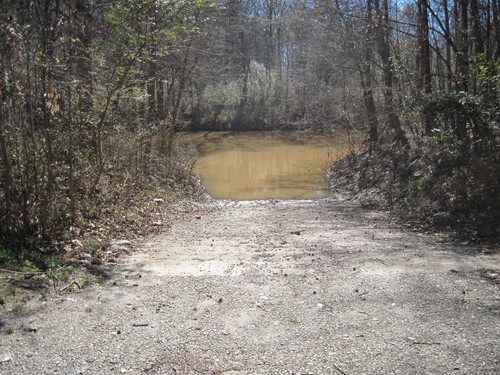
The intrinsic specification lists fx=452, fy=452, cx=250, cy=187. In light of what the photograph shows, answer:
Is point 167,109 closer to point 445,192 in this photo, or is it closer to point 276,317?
point 445,192

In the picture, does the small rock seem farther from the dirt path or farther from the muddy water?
the muddy water

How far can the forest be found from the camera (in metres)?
6.31

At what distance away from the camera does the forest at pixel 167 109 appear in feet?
20.7

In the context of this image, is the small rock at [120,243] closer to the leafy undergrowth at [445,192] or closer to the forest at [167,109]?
the forest at [167,109]

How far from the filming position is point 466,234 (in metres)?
7.99

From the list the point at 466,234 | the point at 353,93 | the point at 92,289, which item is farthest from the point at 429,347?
the point at 353,93

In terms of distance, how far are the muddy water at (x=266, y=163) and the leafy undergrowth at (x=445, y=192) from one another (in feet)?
11.5

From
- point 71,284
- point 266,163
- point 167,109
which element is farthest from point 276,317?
point 266,163

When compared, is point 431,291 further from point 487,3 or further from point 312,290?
point 487,3

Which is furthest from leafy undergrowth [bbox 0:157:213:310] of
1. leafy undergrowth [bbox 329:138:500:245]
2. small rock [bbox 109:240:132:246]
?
leafy undergrowth [bbox 329:138:500:245]

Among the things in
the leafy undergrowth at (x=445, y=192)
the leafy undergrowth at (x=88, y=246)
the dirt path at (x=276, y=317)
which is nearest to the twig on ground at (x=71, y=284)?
the leafy undergrowth at (x=88, y=246)

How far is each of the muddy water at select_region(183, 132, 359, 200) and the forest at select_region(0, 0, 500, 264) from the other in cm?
187

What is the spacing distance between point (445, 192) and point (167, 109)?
10.3 meters

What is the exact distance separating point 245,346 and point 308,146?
85.6 feet
